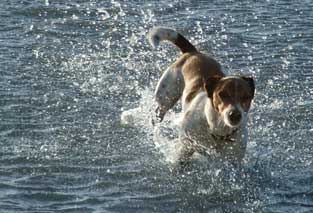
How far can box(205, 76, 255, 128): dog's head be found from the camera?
7891 millimetres

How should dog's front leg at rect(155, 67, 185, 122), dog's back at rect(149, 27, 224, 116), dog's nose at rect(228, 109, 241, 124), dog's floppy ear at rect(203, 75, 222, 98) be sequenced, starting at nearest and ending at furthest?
dog's nose at rect(228, 109, 241, 124), dog's floppy ear at rect(203, 75, 222, 98), dog's back at rect(149, 27, 224, 116), dog's front leg at rect(155, 67, 185, 122)

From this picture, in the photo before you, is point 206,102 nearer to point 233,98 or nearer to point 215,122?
point 215,122

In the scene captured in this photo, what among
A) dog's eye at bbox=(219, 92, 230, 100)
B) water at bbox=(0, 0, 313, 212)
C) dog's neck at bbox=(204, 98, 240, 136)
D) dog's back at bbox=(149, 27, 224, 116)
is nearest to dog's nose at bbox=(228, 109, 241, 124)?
dog's eye at bbox=(219, 92, 230, 100)

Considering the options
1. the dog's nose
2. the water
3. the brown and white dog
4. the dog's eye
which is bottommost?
the water

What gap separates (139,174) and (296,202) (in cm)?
144

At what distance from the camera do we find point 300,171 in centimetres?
852

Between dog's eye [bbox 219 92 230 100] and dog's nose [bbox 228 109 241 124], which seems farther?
dog's eye [bbox 219 92 230 100]

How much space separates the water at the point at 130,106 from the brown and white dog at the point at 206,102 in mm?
198

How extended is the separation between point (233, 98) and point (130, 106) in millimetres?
2764

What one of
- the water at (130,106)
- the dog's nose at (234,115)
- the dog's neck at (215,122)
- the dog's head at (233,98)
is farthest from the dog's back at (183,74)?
the dog's nose at (234,115)

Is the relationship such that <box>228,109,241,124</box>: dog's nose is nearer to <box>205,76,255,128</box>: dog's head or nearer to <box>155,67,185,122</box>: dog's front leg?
<box>205,76,255,128</box>: dog's head

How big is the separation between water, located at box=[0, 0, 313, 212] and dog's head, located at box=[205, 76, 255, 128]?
24.1 inches

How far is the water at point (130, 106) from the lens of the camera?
7.91 meters

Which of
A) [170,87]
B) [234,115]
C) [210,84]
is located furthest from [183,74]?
[234,115]
